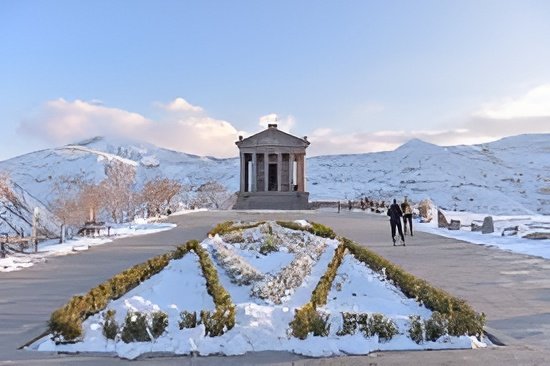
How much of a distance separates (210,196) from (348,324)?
57.0 m

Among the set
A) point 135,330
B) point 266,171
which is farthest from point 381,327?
point 266,171

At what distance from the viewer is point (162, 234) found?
2364 centimetres

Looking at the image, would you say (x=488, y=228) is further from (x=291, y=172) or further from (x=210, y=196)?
(x=210, y=196)

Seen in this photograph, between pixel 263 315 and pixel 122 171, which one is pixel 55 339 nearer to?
pixel 263 315

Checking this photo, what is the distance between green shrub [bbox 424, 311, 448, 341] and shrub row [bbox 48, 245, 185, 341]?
4165mm

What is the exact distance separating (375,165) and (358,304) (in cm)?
14981

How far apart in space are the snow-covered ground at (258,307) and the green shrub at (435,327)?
2.8 inches

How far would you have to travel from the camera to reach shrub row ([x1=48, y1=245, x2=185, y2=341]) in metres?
6.51

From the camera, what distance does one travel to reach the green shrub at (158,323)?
21.5 ft

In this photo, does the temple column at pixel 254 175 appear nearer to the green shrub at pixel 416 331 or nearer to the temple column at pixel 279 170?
the temple column at pixel 279 170

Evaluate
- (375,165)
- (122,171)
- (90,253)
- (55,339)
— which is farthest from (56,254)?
(375,165)

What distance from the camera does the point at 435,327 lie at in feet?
22.2

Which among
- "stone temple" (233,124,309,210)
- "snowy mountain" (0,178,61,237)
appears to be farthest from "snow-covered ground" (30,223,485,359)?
"stone temple" (233,124,309,210)

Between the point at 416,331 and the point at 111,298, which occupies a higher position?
the point at 111,298
